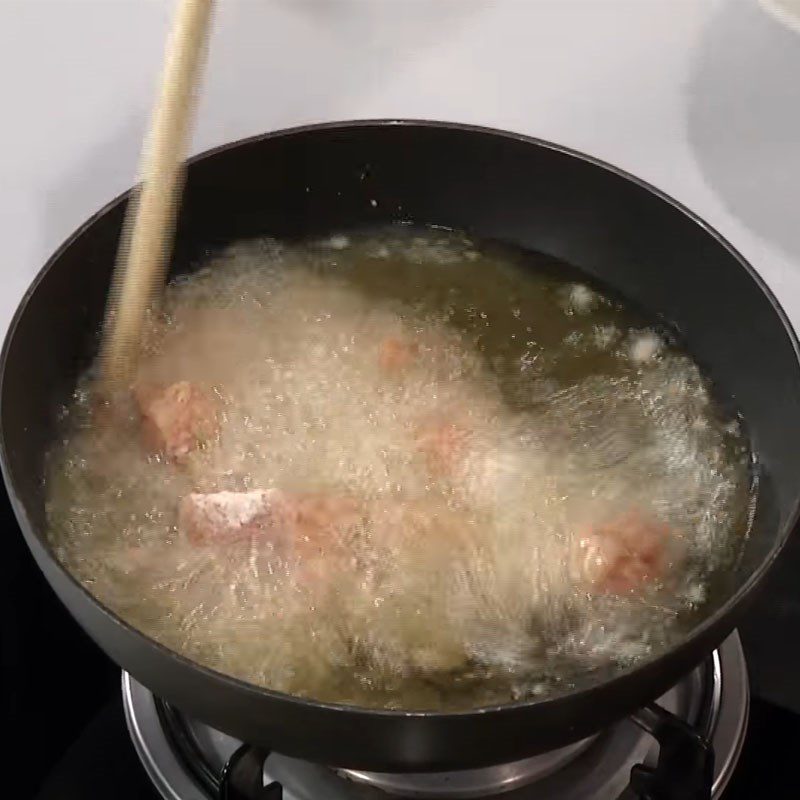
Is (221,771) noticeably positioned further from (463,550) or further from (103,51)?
(103,51)

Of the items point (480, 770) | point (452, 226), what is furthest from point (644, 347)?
point (480, 770)

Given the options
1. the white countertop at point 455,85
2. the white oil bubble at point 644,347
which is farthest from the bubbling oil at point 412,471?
the white countertop at point 455,85

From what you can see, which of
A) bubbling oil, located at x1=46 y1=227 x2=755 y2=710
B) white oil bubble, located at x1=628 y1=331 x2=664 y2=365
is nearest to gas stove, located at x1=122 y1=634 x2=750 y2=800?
bubbling oil, located at x1=46 y1=227 x2=755 y2=710

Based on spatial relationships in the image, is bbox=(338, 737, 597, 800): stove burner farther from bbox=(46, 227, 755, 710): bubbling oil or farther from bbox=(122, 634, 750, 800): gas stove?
bbox=(46, 227, 755, 710): bubbling oil

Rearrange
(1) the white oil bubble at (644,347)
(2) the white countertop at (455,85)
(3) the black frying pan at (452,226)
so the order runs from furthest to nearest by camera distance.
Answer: (2) the white countertop at (455,85), (1) the white oil bubble at (644,347), (3) the black frying pan at (452,226)

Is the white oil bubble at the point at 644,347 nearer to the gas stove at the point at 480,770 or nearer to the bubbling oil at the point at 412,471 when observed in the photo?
the bubbling oil at the point at 412,471

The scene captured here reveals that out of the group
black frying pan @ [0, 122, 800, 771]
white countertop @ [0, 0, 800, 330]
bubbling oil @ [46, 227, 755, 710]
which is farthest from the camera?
white countertop @ [0, 0, 800, 330]

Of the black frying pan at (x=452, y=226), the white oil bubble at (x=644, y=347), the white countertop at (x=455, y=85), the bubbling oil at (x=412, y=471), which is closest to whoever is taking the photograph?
the black frying pan at (x=452, y=226)

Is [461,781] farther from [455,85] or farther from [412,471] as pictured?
[455,85]
